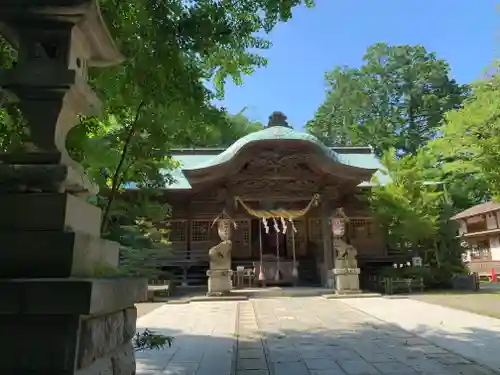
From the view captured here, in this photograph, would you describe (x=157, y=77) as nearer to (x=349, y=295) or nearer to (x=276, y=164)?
(x=349, y=295)

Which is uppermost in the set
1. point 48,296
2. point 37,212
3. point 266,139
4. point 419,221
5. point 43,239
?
point 266,139

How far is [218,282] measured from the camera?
1352 centimetres

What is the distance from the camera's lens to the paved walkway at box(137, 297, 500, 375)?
4605 millimetres

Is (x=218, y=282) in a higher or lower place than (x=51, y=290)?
lower

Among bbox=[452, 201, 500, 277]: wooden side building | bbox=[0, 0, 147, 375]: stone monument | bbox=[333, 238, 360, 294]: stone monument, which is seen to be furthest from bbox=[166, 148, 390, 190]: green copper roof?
bbox=[0, 0, 147, 375]: stone monument

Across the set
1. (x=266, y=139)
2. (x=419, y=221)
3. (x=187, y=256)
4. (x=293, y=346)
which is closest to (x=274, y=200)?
(x=266, y=139)

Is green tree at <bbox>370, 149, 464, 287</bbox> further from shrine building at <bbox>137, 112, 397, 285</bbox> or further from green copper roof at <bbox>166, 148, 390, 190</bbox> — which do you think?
green copper roof at <bbox>166, 148, 390, 190</bbox>

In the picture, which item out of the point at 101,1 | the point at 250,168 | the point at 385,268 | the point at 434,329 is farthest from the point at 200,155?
the point at 101,1

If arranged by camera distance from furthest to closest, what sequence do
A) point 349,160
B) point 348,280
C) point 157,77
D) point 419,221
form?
point 349,160 < point 419,221 < point 348,280 < point 157,77

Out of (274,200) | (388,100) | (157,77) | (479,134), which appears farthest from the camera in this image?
(388,100)

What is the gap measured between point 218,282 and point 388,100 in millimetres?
33012

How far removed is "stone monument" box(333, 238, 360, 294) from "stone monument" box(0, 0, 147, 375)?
38.4 ft

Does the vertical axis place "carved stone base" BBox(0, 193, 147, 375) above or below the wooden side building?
below

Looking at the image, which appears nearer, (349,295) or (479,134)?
(479,134)
